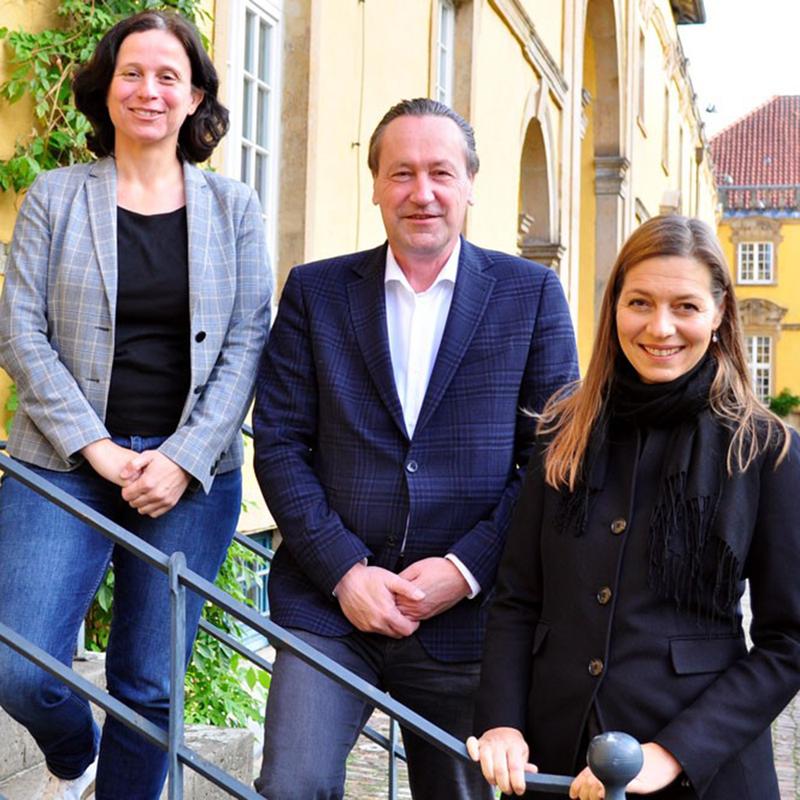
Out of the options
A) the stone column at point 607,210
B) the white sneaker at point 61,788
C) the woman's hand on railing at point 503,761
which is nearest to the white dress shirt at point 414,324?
the woman's hand on railing at point 503,761

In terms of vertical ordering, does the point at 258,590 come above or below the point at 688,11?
below

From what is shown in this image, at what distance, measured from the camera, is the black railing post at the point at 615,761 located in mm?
2092

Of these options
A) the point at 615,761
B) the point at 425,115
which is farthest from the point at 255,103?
the point at 615,761

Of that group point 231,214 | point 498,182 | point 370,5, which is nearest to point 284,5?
point 370,5

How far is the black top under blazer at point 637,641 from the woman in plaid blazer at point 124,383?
2.56ft

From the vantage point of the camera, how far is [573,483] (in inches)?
99.4

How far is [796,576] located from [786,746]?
213 inches

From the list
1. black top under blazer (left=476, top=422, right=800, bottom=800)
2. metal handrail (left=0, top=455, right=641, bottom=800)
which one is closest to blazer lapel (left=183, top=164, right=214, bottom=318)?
metal handrail (left=0, top=455, right=641, bottom=800)

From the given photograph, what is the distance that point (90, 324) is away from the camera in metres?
2.96

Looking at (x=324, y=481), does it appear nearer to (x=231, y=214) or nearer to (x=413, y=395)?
(x=413, y=395)

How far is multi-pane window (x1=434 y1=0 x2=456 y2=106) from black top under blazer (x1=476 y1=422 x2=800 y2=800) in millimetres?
8226

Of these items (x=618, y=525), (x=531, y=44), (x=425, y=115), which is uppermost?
(x=531, y=44)

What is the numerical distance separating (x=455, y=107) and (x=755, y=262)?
4510 centimetres

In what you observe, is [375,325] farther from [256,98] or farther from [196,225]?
[256,98]
